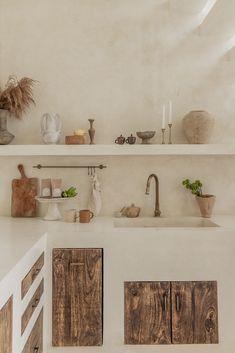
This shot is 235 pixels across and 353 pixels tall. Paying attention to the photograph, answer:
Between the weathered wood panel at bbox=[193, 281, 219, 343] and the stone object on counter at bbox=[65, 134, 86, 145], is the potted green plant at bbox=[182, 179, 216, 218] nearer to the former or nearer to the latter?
the weathered wood panel at bbox=[193, 281, 219, 343]

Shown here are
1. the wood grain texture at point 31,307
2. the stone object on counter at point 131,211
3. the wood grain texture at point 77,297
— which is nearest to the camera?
the wood grain texture at point 31,307

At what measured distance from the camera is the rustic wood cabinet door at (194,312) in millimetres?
2123

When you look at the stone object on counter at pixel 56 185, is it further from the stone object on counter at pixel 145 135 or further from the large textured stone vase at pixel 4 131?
the stone object on counter at pixel 145 135

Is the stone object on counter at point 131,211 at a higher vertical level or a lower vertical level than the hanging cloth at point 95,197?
lower

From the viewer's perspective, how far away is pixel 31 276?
175 centimetres

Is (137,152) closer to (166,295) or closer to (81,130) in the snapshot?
(81,130)

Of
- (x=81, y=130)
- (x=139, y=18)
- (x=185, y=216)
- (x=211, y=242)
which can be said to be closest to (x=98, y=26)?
(x=139, y=18)

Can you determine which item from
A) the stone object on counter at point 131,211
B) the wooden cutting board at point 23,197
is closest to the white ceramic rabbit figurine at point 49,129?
the wooden cutting board at point 23,197

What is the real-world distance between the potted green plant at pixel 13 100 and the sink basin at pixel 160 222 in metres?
1.08

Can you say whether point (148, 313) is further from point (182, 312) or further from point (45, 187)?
point (45, 187)

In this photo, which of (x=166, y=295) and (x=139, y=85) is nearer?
(x=166, y=295)

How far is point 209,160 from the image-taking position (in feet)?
9.12

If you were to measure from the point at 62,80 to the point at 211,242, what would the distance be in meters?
1.67

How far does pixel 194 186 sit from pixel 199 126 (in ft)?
1.53
